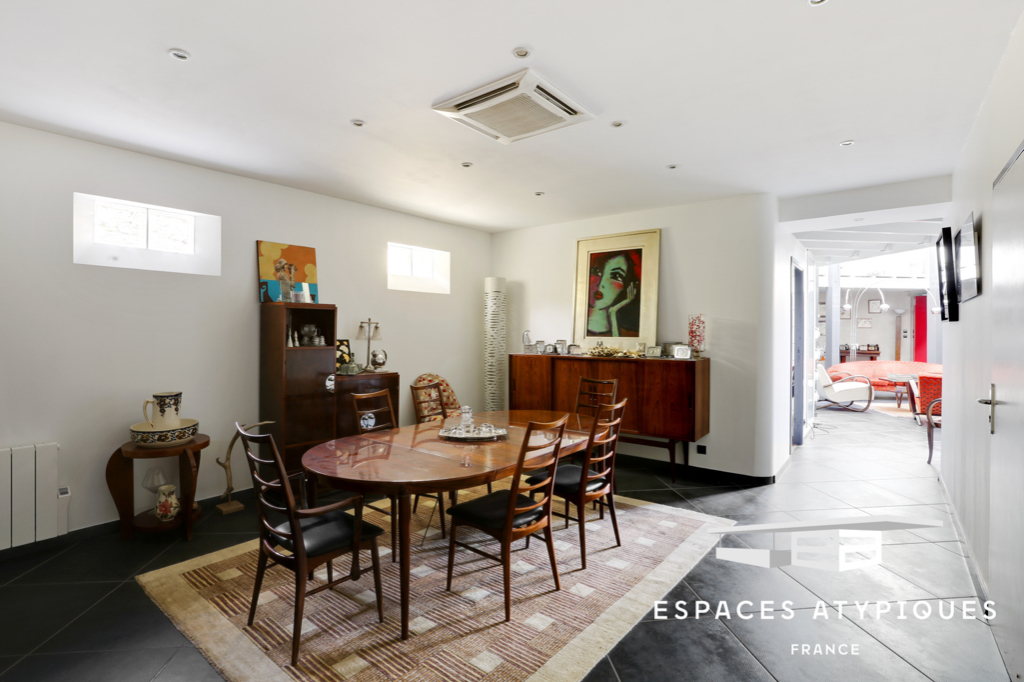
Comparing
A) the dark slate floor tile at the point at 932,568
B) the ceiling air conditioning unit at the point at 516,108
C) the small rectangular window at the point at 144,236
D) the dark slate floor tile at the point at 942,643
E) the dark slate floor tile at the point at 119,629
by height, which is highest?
the ceiling air conditioning unit at the point at 516,108

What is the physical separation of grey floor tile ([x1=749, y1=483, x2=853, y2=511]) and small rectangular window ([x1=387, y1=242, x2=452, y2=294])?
426 centimetres

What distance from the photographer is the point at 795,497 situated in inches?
182

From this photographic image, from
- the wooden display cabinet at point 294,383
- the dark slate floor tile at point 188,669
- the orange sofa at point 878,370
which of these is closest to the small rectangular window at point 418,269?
the wooden display cabinet at point 294,383

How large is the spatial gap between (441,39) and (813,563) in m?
3.79

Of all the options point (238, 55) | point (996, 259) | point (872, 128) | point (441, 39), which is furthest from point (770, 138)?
point (238, 55)

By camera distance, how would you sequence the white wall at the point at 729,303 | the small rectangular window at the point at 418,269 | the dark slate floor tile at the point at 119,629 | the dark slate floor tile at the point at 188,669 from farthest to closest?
the small rectangular window at the point at 418,269 → the white wall at the point at 729,303 → the dark slate floor tile at the point at 119,629 → the dark slate floor tile at the point at 188,669

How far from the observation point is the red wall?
15055 millimetres

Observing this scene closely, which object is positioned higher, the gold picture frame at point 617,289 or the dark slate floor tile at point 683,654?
the gold picture frame at point 617,289

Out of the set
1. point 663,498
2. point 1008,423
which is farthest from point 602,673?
point 663,498

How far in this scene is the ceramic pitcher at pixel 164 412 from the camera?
12.2 ft

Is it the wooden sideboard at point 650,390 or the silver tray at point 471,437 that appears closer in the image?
A: the silver tray at point 471,437

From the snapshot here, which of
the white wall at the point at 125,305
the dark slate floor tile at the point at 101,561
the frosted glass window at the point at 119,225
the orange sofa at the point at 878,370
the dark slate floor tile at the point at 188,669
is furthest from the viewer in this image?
the orange sofa at the point at 878,370

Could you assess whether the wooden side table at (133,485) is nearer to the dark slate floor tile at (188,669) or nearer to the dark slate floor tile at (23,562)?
the dark slate floor tile at (23,562)

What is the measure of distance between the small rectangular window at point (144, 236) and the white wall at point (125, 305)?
0.30ft
